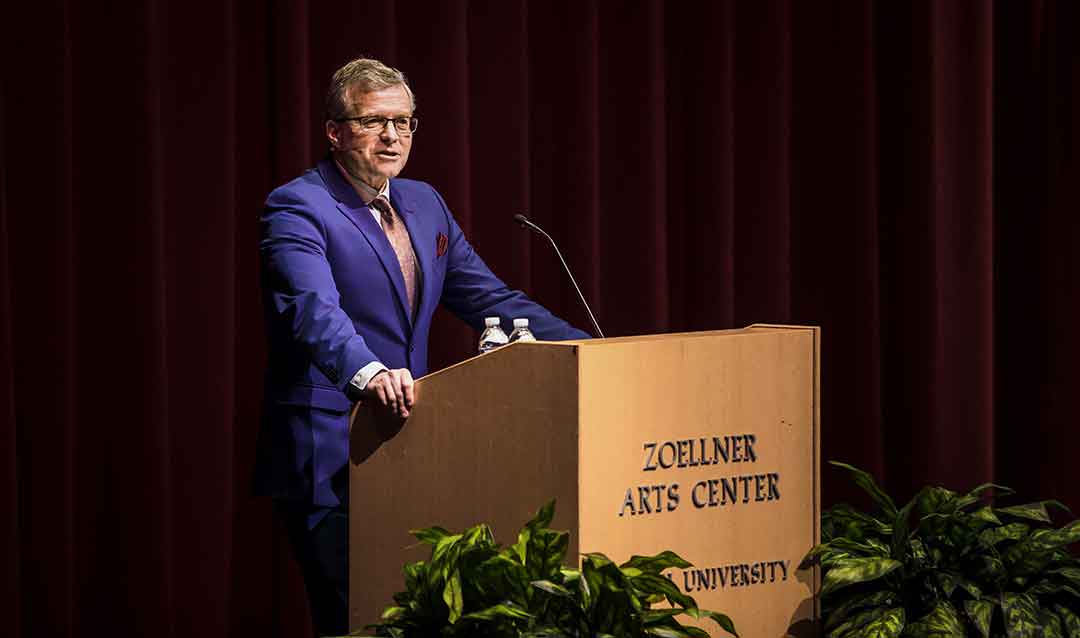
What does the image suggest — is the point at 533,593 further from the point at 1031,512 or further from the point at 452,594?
the point at 1031,512

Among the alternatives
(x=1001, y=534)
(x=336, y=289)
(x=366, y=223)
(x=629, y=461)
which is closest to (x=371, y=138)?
(x=366, y=223)

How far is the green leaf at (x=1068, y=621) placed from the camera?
2475 millimetres

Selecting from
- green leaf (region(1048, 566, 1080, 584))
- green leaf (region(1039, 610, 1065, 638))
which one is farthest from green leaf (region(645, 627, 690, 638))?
green leaf (region(1048, 566, 1080, 584))

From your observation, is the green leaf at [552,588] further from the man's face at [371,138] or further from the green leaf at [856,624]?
the man's face at [371,138]

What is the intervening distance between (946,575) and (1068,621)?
213 mm

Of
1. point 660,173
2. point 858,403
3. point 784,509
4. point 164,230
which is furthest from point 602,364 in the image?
point 858,403

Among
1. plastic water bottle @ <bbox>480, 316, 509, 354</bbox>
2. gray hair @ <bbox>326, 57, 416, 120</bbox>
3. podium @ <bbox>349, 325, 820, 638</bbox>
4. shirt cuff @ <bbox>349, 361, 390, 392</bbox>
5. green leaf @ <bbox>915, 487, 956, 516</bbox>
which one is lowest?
green leaf @ <bbox>915, 487, 956, 516</bbox>

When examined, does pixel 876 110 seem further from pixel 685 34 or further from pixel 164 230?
pixel 164 230

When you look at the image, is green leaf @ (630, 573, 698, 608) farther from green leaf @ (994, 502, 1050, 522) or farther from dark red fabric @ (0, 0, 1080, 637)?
dark red fabric @ (0, 0, 1080, 637)

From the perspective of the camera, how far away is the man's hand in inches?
88.1

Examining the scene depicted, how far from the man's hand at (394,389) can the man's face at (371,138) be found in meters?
0.52

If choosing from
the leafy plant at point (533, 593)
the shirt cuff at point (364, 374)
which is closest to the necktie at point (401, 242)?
the shirt cuff at point (364, 374)

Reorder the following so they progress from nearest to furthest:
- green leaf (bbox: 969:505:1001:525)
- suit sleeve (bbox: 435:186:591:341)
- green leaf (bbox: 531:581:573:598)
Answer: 1. green leaf (bbox: 531:581:573:598)
2. green leaf (bbox: 969:505:1001:525)
3. suit sleeve (bbox: 435:186:591:341)

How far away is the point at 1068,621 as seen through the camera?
2.49m
